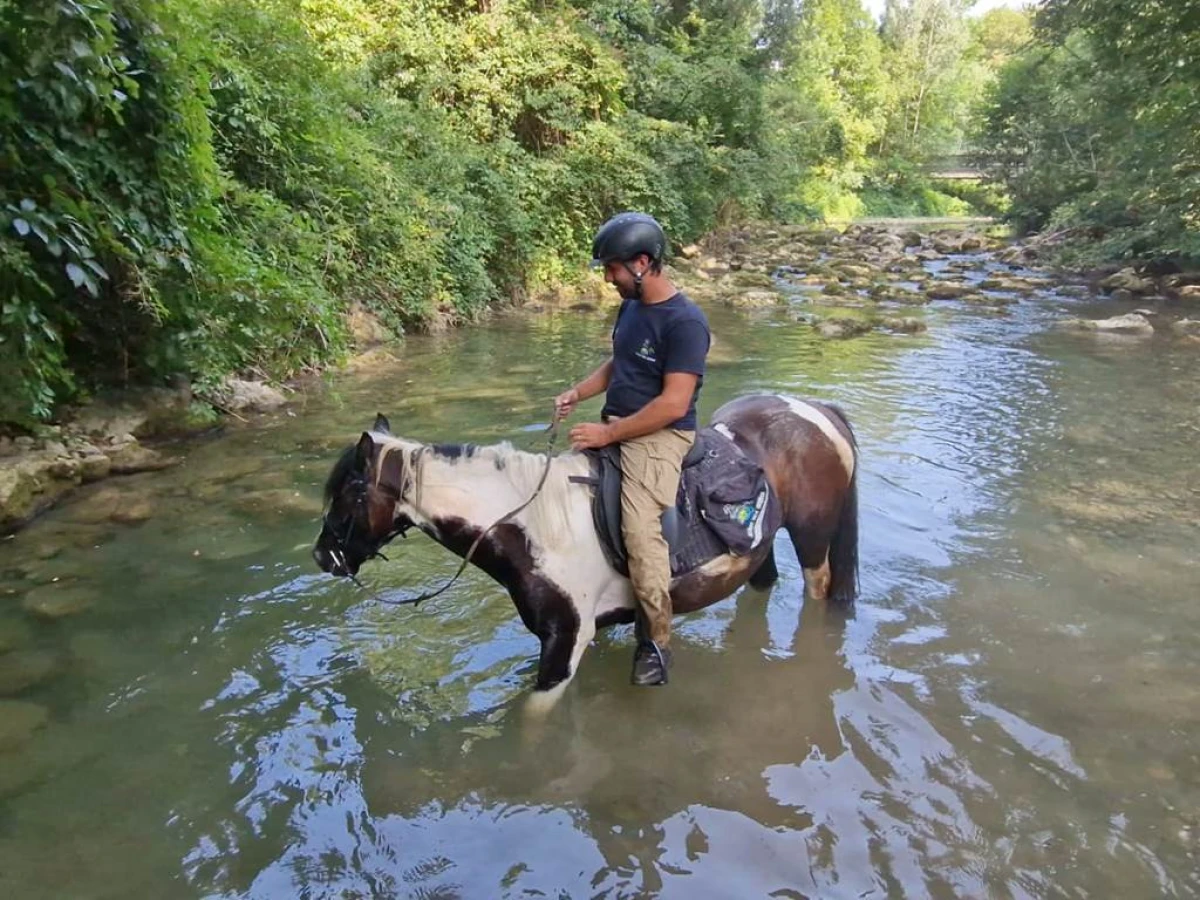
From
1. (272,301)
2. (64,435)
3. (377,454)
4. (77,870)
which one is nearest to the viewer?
(77,870)

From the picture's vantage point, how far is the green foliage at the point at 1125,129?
1694 centimetres

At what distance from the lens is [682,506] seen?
4.21 m

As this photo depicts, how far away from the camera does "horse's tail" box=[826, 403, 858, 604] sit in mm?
5074

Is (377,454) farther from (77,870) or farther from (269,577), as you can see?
(269,577)

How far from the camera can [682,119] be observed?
25.2m

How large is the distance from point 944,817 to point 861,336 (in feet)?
43.9

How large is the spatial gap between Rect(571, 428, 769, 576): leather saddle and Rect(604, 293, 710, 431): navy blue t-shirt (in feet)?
0.88

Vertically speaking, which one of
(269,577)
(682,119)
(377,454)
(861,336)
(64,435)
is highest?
(682,119)

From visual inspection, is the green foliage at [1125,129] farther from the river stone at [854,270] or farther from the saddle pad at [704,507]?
the saddle pad at [704,507]

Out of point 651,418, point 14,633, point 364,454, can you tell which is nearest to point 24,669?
point 14,633

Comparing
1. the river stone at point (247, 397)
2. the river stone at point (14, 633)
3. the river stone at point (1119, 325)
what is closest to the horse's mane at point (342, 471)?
the river stone at point (14, 633)

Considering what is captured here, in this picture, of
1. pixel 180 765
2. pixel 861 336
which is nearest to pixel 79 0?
pixel 180 765

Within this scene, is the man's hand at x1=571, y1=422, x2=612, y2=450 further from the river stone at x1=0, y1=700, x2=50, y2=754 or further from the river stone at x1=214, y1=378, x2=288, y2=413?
the river stone at x1=214, y1=378, x2=288, y2=413

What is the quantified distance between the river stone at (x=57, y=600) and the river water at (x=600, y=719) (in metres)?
0.02
